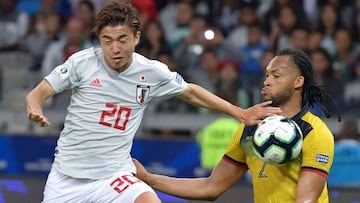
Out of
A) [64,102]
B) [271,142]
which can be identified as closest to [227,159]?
[271,142]

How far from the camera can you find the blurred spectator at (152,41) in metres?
12.4

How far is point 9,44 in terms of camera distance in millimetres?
13758

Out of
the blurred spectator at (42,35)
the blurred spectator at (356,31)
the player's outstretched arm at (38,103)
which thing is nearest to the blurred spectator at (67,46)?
the blurred spectator at (42,35)

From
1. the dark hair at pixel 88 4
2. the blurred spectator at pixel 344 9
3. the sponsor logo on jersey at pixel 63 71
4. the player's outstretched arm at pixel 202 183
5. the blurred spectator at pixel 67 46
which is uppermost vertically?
the blurred spectator at pixel 344 9

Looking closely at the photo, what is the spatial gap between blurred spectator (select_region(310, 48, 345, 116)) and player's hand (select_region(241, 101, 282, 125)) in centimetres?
467

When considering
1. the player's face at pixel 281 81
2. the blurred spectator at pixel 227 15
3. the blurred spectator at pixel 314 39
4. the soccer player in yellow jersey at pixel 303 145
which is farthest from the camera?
the blurred spectator at pixel 227 15

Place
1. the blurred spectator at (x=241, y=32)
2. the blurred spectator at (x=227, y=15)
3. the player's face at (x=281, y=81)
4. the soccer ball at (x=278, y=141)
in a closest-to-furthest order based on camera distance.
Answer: the soccer ball at (x=278, y=141) < the player's face at (x=281, y=81) < the blurred spectator at (x=241, y=32) < the blurred spectator at (x=227, y=15)

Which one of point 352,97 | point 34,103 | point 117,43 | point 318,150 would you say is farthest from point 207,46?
point 318,150

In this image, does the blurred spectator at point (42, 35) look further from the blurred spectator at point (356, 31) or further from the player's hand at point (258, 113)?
the player's hand at point (258, 113)

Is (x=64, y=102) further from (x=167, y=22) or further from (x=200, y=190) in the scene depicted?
(x=200, y=190)

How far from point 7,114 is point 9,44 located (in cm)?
207

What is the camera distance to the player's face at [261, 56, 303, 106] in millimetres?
5820

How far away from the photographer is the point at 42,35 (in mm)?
13625

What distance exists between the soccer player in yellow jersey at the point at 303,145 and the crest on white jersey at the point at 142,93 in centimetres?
72
